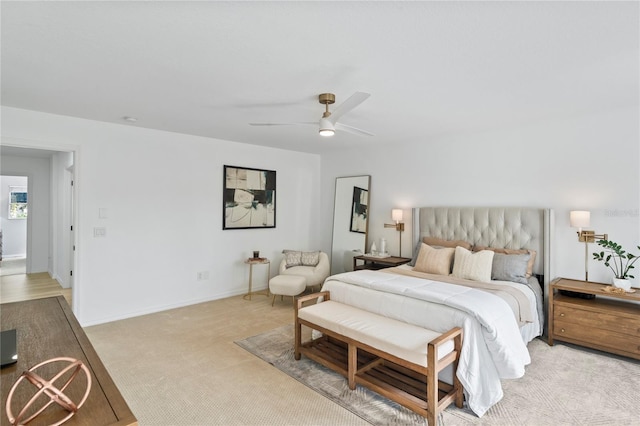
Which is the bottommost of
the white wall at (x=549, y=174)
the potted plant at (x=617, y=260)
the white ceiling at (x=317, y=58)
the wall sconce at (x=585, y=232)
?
the potted plant at (x=617, y=260)

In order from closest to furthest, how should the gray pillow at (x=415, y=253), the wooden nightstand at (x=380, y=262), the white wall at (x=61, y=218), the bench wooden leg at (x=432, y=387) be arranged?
1. the bench wooden leg at (x=432, y=387)
2. the gray pillow at (x=415, y=253)
3. the wooden nightstand at (x=380, y=262)
4. the white wall at (x=61, y=218)

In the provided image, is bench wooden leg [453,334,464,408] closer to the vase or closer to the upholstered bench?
the upholstered bench

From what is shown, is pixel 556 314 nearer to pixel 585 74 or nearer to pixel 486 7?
pixel 585 74

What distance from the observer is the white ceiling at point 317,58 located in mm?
1764

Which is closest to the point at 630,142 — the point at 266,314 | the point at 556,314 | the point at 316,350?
the point at 556,314

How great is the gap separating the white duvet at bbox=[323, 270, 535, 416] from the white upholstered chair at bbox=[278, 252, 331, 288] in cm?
193

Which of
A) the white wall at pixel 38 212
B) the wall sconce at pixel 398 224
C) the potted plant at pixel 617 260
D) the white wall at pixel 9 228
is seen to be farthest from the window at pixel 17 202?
the potted plant at pixel 617 260

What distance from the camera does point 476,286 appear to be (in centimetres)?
325

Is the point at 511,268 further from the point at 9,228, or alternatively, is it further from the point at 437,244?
the point at 9,228

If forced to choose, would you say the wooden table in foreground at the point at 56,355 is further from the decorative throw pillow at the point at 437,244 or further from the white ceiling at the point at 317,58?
the decorative throw pillow at the point at 437,244

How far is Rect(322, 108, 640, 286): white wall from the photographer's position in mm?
3395

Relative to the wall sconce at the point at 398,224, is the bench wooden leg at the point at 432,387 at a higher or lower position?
lower

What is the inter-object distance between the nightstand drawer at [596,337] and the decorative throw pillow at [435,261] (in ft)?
3.83

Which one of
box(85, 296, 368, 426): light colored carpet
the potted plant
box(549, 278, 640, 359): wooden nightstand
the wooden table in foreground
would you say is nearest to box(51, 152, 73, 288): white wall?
box(85, 296, 368, 426): light colored carpet
